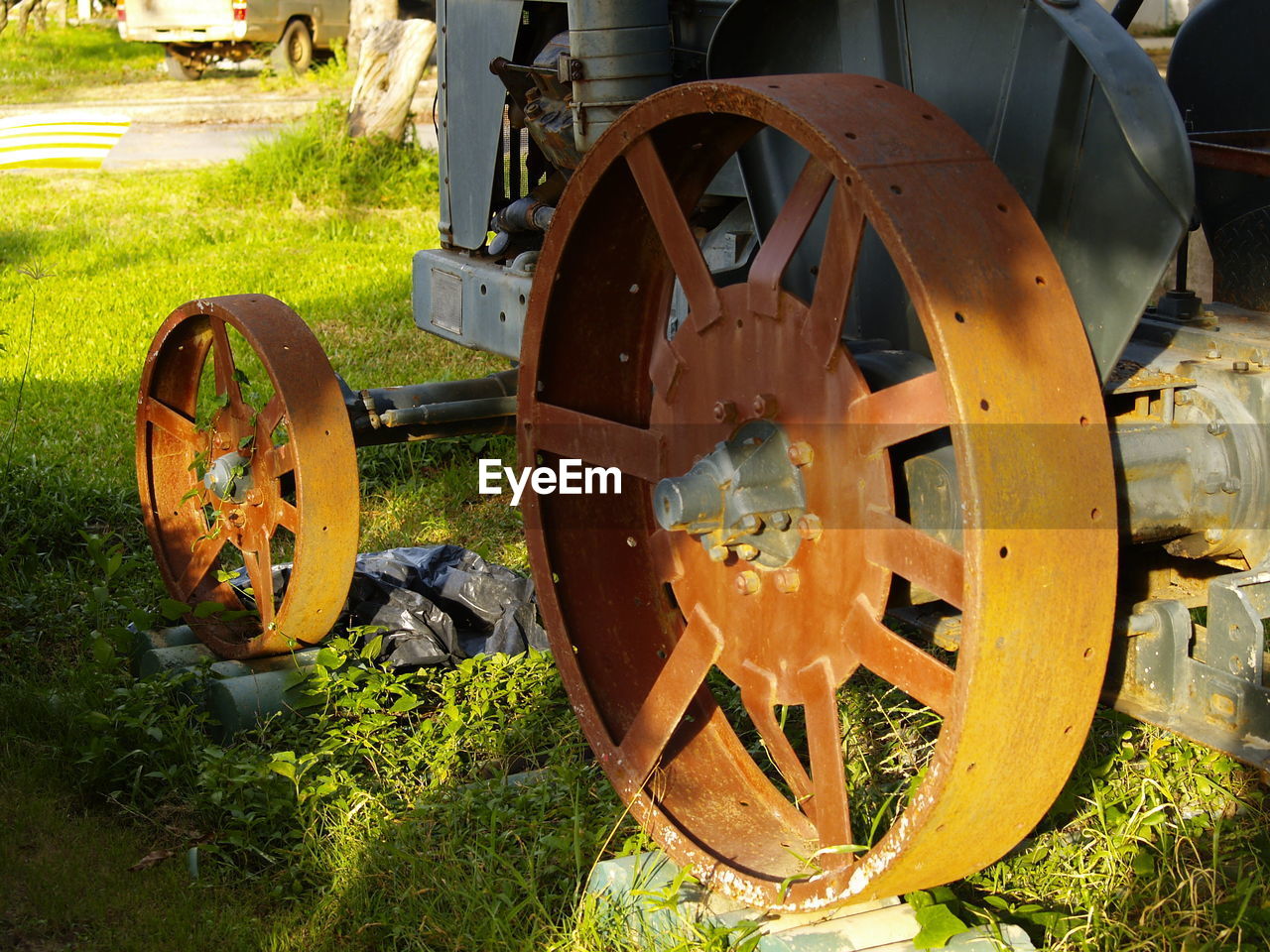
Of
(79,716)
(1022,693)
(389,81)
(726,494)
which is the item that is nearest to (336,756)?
(79,716)

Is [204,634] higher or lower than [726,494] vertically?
lower

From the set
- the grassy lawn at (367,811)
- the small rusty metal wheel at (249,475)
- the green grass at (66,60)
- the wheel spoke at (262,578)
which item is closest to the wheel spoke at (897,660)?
the grassy lawn at (367,811)

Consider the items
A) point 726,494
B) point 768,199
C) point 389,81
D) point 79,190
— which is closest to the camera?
point 726,494

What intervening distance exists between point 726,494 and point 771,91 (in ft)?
2.10

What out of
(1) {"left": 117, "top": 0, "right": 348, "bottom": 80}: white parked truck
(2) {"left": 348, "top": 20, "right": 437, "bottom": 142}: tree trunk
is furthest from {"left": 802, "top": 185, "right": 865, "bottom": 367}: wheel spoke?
(1) {"left": 117, "top": 0, "right": 348, "bottom": 80}: white parked truck

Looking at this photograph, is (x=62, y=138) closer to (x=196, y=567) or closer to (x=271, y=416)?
(x=196, y=567)

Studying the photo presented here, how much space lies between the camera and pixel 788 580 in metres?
2.29

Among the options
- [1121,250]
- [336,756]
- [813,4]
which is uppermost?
[813,4]

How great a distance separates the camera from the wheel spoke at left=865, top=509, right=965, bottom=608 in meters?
2.00

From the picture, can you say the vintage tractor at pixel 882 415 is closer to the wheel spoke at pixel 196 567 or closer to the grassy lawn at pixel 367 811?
the grassy lawn at pixel 367 811

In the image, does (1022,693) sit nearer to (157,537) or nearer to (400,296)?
(157,537)

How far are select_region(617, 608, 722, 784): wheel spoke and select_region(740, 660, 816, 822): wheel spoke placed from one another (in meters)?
0.09

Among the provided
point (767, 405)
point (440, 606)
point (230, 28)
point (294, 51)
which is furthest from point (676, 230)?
point (294, 51)

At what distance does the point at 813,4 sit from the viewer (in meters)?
2.54
